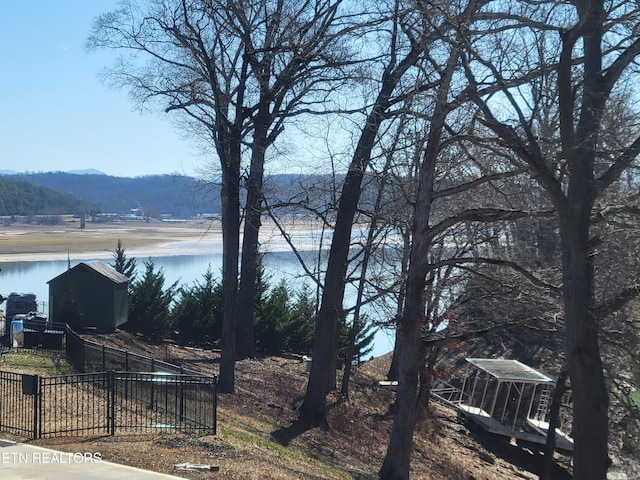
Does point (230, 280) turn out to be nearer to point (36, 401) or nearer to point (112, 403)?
point (112, 403)

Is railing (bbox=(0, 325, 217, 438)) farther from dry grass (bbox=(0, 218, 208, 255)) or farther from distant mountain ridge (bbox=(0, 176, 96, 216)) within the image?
distant mountain ridge (bbox=(0, 176, 96, 216))

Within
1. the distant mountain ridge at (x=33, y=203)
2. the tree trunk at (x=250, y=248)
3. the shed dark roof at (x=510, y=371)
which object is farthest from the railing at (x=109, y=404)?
the distant mountain ridge at (x=33, y=203)

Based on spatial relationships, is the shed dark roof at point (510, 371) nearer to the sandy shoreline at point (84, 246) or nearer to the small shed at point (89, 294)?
the small shed at point (89, 294)

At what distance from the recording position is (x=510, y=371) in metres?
19.8

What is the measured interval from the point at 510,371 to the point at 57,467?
46.3 ft

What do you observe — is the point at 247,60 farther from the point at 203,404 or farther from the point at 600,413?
the point at 600,413

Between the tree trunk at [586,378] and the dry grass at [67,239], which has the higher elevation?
Answer: the tree trunk at [586,378]

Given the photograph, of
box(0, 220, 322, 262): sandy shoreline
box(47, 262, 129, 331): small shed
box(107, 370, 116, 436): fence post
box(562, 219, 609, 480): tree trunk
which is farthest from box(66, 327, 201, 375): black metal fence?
box(0, 220, 322, 262): sandy shoreline

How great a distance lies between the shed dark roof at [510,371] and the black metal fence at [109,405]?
9.44 metres

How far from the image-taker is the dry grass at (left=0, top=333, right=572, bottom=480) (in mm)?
9500

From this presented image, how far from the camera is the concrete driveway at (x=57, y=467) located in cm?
788

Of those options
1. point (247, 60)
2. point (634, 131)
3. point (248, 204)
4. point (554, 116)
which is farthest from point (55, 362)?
point (634, 131)

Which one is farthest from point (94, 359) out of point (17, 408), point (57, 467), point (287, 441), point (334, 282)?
point (57, 467)

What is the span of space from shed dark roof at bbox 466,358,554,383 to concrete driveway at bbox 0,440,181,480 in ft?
41.2
